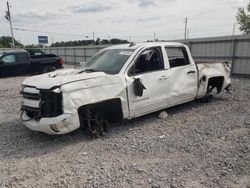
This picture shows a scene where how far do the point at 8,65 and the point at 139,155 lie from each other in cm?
1361

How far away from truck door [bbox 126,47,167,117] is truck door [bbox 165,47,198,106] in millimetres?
284

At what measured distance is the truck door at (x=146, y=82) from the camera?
16.3 ft

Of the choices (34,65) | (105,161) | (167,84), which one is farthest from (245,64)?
(34,65)

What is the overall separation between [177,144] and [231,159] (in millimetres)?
936

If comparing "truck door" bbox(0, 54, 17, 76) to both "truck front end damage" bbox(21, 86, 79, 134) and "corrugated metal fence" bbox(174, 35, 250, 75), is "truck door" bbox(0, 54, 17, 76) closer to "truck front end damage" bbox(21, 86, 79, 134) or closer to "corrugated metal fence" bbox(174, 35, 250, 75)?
"corrugated metal fence" bbox(174, 35, 250, 75)

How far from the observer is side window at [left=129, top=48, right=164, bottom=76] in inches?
206

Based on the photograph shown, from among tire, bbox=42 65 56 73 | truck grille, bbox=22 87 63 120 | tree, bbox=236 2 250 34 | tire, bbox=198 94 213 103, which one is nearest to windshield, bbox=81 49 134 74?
truck grille, bbox=22 87 63 120

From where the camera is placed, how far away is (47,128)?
166 inches

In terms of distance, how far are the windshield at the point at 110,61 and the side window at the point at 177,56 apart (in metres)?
1.21

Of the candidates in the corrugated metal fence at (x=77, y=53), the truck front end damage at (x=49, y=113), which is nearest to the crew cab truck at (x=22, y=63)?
the corrugated metal fence at (x=77, y=53)

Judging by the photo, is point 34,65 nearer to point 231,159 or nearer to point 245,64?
point 245,64

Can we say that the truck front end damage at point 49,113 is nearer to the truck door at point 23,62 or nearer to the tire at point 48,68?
the truck door at point 23,62

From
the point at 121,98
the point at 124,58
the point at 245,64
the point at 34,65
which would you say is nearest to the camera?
the point at 121,98

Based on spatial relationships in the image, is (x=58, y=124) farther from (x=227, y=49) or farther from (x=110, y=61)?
(x=227, y=49)
